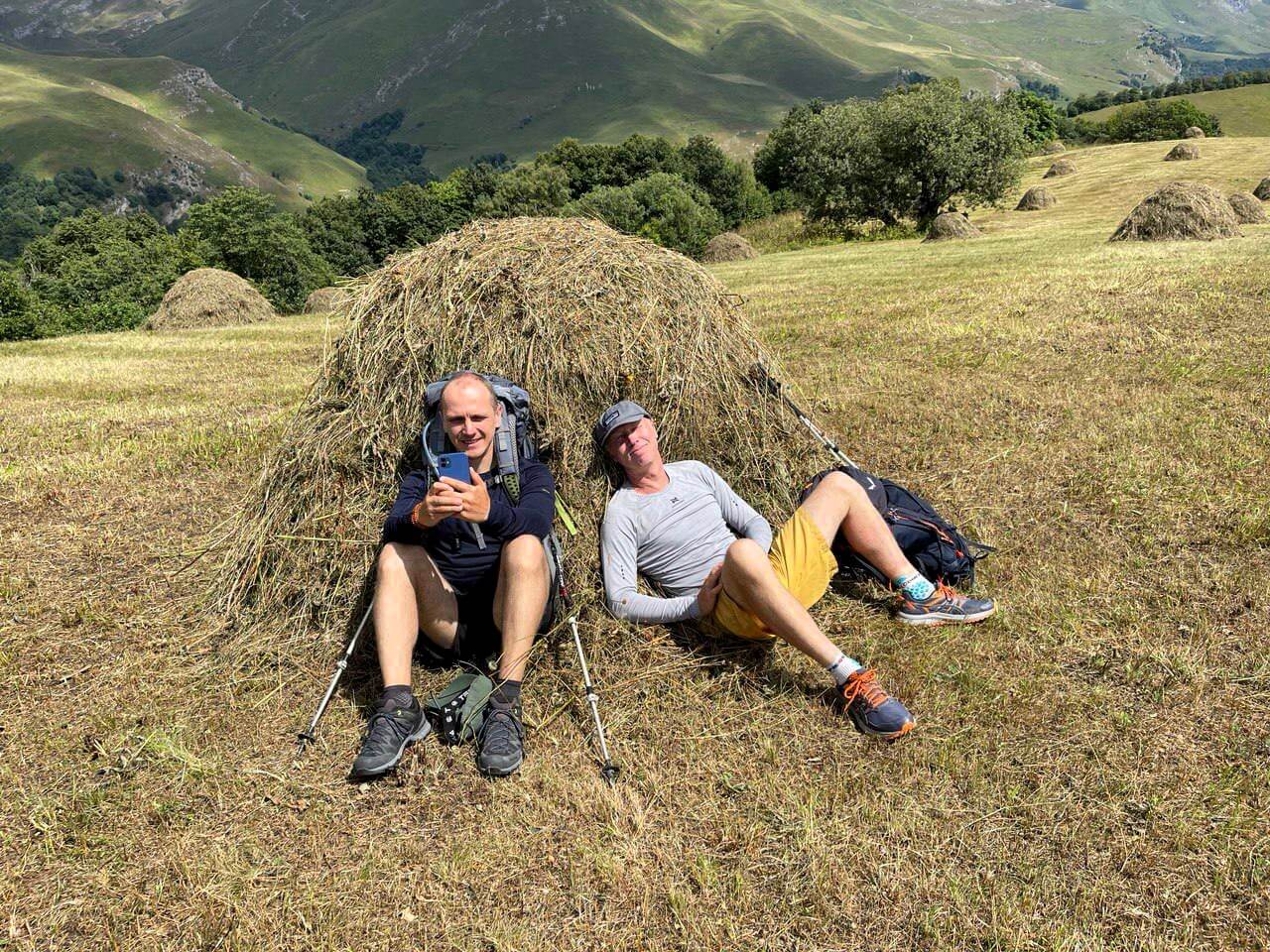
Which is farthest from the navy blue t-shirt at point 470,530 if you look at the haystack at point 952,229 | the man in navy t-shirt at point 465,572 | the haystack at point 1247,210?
the haystack at point 952,229

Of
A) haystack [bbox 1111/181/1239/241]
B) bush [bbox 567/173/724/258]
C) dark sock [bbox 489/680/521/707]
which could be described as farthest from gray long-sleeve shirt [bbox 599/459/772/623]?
bush [bbox 567/173/724/258]

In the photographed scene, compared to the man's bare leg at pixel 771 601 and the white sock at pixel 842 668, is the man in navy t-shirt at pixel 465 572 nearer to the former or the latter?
the man's bare leg at pixel 771 601

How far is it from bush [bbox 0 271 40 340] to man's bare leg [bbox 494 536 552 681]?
26.9m

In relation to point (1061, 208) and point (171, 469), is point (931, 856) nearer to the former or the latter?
point (171, 469)

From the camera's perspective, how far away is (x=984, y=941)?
242 centimetres

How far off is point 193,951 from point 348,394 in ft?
9.25

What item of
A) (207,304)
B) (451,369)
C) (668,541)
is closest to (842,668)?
(668,541)

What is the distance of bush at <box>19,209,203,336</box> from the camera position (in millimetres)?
25067

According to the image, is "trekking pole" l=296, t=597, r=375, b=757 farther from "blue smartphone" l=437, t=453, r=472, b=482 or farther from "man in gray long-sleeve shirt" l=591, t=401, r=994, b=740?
"man in gray long-sleeve shirt" l=591, t=401, r=994, b=740

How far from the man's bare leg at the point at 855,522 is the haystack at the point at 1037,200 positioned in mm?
37099

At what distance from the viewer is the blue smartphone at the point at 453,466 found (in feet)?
11.1

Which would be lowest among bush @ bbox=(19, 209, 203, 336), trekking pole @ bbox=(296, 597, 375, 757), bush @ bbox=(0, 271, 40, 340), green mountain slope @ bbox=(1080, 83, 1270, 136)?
bush @ bbox=(19, 209, 203, 336)

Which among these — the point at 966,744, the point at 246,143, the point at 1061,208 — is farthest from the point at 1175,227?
the point at 246,143

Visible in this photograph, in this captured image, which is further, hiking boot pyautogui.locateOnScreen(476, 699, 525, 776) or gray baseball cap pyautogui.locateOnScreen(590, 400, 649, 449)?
gray baseball cap pyautogui.locateOnScreen(590, 400, 649, 449)
